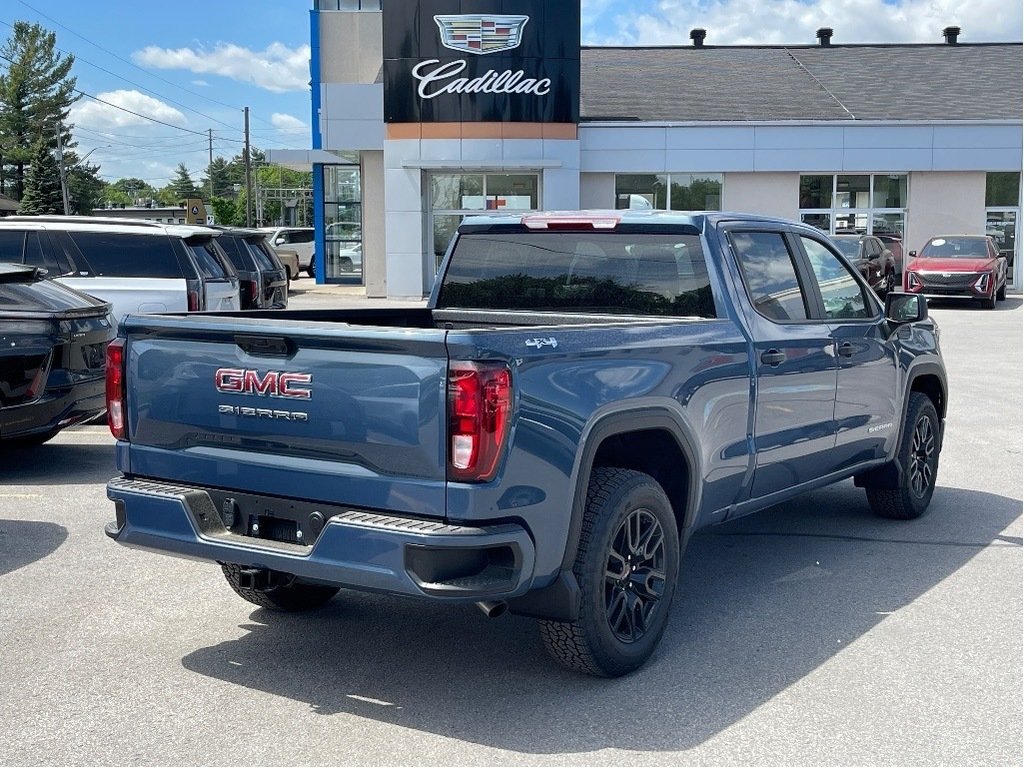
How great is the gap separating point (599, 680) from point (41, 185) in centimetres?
7943

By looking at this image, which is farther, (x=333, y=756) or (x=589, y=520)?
(x=589, y=520)

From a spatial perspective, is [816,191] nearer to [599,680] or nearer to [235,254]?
[235,254]

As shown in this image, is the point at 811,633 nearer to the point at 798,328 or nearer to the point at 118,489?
the point at 798,328

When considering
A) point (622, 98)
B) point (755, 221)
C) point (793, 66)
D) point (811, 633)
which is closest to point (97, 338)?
point (755, 221)

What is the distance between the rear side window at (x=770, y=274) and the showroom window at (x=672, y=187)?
25.4m

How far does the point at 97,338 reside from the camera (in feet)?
30.1

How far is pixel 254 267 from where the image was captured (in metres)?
14.1

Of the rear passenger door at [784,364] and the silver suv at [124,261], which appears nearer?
the rear passenger door at [784,364]

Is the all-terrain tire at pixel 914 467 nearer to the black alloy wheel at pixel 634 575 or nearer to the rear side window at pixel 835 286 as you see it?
the rear side window at pixel 835 286

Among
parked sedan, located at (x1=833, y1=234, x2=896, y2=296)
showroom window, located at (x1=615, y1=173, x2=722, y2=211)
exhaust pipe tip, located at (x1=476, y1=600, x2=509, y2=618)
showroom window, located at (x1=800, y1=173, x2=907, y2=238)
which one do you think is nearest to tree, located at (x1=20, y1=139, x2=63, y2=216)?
showroom window, located at (x1=615, y1=173, x2=722, y2=211)

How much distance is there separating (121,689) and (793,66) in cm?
3603

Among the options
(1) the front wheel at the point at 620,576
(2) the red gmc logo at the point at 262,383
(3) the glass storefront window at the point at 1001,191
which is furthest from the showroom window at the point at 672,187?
(2) the red gmc logo at the point at 262,383

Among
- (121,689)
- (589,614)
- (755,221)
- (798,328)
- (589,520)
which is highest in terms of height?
(755,221)

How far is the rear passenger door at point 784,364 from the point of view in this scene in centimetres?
570
